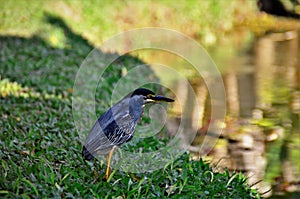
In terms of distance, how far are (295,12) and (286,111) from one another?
622 cm

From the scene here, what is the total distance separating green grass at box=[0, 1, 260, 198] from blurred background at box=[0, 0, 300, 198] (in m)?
0.03

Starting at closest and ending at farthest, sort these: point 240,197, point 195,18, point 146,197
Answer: point 146,197, point 240,197, point 195,18

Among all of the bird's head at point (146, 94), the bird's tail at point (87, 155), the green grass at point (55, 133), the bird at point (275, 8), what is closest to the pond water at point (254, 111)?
the green grass at point (55, 133)

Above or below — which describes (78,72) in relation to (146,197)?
above

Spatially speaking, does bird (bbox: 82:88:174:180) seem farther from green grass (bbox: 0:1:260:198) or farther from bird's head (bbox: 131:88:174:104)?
green grass (bbox: 0:1:260:198)

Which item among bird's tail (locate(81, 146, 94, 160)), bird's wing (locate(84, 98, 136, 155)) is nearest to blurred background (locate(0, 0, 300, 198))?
bird's wing (locate(84, 98, 136, 155))

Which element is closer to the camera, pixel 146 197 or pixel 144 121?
pixel 146 197

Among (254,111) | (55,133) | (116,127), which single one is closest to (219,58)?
(254,111)

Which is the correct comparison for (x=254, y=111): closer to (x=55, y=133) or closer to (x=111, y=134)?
(x=55, y=133)

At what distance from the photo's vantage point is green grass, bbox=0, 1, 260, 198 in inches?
154

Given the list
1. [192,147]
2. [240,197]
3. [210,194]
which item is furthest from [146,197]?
[192,147]

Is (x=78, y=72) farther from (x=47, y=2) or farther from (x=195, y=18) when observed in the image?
(x=195, y=18)

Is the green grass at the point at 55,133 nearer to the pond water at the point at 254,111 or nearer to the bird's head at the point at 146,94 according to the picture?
the pond water at the point at 254,111

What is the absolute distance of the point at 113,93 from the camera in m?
6.79
